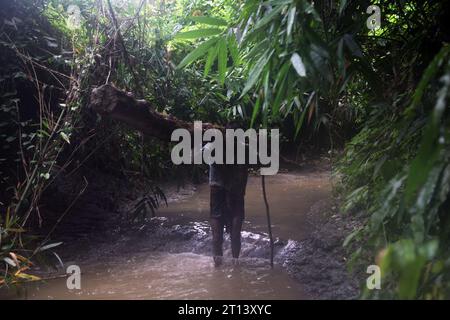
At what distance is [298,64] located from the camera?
6.54 ft

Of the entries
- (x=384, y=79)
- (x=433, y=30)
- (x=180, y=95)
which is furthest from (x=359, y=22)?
(x=180, y=95)

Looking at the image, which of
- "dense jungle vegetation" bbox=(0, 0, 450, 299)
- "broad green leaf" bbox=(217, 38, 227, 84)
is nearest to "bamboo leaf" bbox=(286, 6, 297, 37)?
"dense jungle vegetation" bbox=(0, 0, 450, 299)

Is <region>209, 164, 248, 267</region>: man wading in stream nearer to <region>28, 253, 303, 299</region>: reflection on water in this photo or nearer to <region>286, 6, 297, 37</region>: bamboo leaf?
<region>28, 253, 303, 299</region>: reflection on water

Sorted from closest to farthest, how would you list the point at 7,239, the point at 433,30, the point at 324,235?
1. the point at 433,30
2. the point at 7,239
3. the point at 324,235

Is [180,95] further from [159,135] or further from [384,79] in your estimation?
[384,79]

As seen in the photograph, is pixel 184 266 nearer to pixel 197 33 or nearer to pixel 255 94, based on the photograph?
pixel 255 94

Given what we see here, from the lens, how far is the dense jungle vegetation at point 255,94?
176cm

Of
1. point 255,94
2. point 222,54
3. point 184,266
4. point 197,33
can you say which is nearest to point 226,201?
point 184,266

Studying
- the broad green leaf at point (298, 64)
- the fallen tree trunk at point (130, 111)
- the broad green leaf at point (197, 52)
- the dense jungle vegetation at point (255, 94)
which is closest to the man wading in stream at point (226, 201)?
the fallen tree trunk at point (130, 111)

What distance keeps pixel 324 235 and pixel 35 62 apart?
345cm

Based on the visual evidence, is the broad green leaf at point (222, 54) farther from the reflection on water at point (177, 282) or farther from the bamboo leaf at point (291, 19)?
the reflection on water at point (177, 282)

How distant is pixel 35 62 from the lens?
4629mm

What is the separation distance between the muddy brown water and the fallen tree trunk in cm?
124
